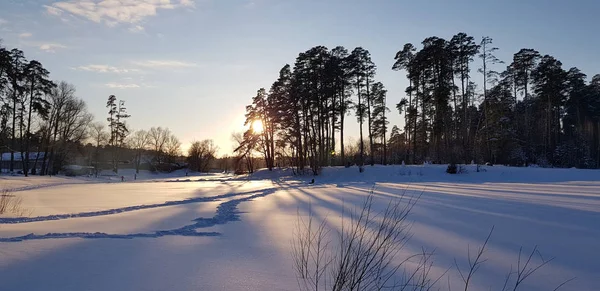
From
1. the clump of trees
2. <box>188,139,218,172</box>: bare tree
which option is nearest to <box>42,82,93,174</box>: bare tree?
the clump of trees

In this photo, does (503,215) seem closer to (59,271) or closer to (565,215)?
(565,215)

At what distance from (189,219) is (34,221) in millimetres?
3263

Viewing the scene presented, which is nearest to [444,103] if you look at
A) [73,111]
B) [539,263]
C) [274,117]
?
[274,117]

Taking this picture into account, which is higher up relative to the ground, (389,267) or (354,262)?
(354,262)

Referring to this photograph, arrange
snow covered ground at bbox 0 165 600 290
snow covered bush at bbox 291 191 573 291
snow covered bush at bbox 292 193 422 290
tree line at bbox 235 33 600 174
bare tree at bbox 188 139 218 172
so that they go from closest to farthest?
1. snow covered bush at bbox 292 193 422 290
2. snow covered bush at bbox 291 191 573 291
3. snow covered ground at bbox 0 165 600 290
4. tree line at bbox 235 33 600 174
5. bare tree at bbox 188 139 218 172

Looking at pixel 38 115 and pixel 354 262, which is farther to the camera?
pixel 38 115

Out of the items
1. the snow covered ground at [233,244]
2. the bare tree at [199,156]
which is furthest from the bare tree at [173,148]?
the snow covered ground at [233,244]

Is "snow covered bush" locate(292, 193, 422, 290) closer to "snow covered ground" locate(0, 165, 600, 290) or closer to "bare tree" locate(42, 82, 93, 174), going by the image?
"snow covered ground" locate(0, 165, 600, 290)

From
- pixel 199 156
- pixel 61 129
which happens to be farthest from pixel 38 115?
pixel 199 156

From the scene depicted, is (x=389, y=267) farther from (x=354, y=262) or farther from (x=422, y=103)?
(x=422, y=103)

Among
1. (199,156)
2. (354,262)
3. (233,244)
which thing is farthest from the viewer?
(199,156)

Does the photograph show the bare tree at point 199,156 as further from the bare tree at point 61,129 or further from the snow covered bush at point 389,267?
the snow covered bush at point 389,267

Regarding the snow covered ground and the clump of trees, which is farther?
the clump of trees

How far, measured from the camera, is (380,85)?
4372cm
